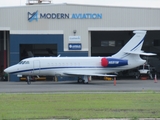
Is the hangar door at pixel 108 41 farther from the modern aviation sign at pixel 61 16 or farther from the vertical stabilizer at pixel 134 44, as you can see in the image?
the vertical stabilizer at pixel 134 44

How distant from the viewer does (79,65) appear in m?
41.2

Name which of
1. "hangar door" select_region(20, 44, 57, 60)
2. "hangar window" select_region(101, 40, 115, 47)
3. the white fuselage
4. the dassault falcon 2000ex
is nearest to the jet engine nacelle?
the dassault falcon 2000ex

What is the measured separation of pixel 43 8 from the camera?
47562mm

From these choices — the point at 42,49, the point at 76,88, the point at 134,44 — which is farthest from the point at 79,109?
the point at 42,49

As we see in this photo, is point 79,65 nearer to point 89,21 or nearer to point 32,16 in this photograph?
point 89,21

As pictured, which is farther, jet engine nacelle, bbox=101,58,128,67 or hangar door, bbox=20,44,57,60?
hangar door, bbox=20,44,57,60

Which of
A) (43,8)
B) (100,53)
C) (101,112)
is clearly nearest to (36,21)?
(43,8)

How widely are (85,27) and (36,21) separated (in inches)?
217

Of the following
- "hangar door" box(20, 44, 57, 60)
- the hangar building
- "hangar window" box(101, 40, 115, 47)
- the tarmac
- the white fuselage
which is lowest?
the tarmac

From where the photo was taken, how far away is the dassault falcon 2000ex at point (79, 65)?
132 ft

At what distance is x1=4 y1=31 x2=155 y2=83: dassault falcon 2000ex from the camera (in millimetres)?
40312

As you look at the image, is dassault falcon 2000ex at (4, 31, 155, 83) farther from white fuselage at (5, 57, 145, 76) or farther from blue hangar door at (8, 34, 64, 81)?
blue hangar door at (8, 34, 64, 81)

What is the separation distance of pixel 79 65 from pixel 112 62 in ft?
10.5

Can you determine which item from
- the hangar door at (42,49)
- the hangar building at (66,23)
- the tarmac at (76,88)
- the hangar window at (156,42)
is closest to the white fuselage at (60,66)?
the tarmac at (76,88)
